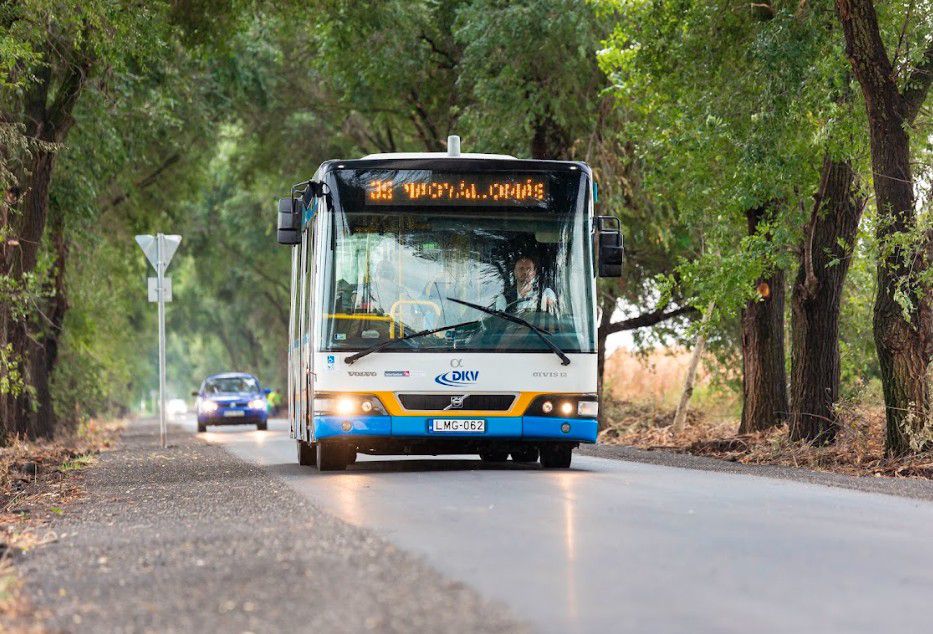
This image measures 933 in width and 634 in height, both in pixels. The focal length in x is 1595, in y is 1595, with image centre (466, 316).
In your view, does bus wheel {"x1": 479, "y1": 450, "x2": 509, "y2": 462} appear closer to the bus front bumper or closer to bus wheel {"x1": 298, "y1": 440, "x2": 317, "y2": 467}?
bus wheel {"x1": 298, "y1": 440, "x2": 317, "y2": 467}

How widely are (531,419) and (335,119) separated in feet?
77.5

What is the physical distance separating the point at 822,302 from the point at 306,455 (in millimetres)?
7618

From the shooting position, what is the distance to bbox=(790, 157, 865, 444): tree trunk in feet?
72.3

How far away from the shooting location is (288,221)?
1680 cm

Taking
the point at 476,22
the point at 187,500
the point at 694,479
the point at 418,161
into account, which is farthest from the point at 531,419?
the point at 476,22

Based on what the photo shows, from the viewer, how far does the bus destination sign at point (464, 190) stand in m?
17.1

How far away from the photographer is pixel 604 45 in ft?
89.6

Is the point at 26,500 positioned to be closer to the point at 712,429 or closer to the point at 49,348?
the point at 712,429

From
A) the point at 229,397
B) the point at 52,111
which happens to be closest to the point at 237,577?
the point at 52,111

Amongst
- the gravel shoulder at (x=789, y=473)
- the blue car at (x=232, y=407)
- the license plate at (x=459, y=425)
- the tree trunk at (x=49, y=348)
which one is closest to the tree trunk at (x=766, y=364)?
the gravel shoulder at (x=789, y=473)

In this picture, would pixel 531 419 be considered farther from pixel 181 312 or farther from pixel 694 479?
pixel 181 312

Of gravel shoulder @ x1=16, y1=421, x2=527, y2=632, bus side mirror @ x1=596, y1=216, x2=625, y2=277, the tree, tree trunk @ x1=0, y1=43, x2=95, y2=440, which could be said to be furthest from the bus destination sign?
tree trunk @ x1=0, y1=43, x2=95, y2=440

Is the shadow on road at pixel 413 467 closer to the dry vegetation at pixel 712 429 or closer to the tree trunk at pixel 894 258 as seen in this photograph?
the dry vegetation at pixel 712 429

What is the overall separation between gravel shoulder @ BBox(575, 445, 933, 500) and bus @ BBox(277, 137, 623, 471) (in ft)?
8.23
